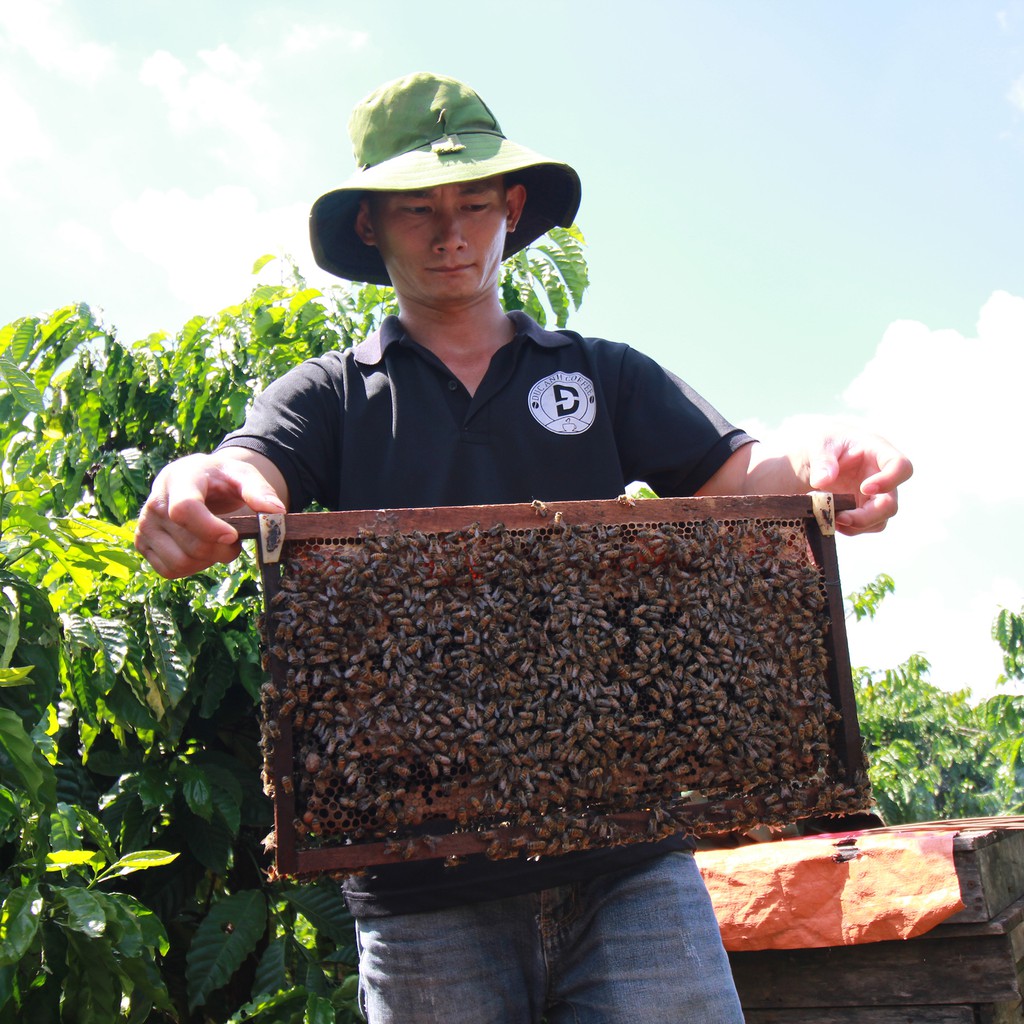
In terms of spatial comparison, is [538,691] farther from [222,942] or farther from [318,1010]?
[222,942]

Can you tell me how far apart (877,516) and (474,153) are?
4.68ft

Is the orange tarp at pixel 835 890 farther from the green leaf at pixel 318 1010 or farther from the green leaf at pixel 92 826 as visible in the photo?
the green leaf at pixel 92 826

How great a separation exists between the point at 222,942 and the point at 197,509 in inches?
90.5

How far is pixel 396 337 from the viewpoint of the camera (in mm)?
2920

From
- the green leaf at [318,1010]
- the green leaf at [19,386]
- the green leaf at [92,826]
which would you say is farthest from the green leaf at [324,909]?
the green leaf at [19,386]

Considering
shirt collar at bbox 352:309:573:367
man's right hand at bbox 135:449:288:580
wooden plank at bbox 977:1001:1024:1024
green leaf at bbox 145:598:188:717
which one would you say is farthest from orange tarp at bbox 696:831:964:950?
man's right hand at bbox 135:449:288:580

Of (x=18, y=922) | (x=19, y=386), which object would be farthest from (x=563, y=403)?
(x=18, y=922)

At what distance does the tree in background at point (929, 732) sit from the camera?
38.0ft

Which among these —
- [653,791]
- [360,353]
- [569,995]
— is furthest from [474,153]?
[569,995]

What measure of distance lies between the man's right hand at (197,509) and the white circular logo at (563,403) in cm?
74

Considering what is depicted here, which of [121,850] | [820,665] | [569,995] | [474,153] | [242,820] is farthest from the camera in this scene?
[242,820]

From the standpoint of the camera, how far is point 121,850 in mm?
3898

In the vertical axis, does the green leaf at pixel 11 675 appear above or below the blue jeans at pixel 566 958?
above

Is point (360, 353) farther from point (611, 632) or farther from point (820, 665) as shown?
point (820, 665)
